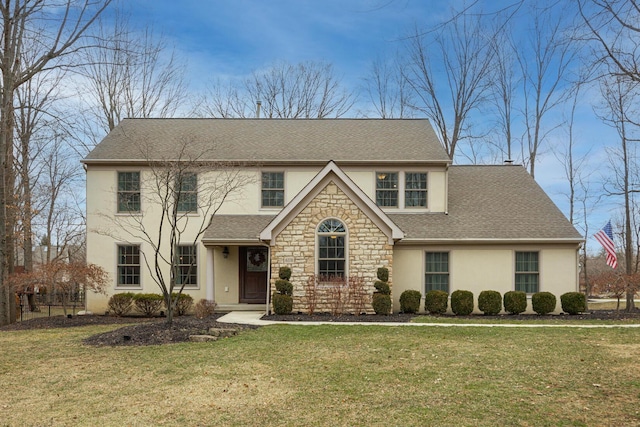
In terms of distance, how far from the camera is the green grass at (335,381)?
6.87 meters

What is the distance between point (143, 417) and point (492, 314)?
1369 cm

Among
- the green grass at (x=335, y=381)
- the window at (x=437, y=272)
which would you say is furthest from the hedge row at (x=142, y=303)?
the window at (x=437, y=272)

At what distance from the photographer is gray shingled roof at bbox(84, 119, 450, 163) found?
65.7 feet

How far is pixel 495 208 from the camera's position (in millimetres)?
20234

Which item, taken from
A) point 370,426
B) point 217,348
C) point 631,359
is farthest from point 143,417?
point 631,359

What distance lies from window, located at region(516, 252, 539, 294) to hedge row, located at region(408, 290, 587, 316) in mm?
842

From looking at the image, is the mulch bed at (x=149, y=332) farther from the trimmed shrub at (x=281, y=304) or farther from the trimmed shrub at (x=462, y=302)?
the trimmed shrub at (x=462, y=302)

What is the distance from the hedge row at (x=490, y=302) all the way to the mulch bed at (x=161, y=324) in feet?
0.97

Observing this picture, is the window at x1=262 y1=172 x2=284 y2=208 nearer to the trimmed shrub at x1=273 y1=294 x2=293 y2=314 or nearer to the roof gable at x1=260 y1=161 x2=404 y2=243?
the roof gable at x1=260 y1=161 x2=404 y2=243

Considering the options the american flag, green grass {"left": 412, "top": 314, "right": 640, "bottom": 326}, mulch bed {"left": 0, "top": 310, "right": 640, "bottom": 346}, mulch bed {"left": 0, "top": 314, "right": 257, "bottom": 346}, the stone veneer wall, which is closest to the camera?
mulch bed {"left": 0, "top": 314, "right": 257, "bottom": 346}

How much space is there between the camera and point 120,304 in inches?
747

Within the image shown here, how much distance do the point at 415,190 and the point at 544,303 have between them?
19.4ft

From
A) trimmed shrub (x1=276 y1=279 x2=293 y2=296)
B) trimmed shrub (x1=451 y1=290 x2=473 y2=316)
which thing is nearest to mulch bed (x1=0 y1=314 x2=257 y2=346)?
trimmed shrub (x1=276 y1=279 x2=293 y2=296)

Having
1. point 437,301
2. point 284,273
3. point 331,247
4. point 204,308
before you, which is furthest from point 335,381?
point 437,301
